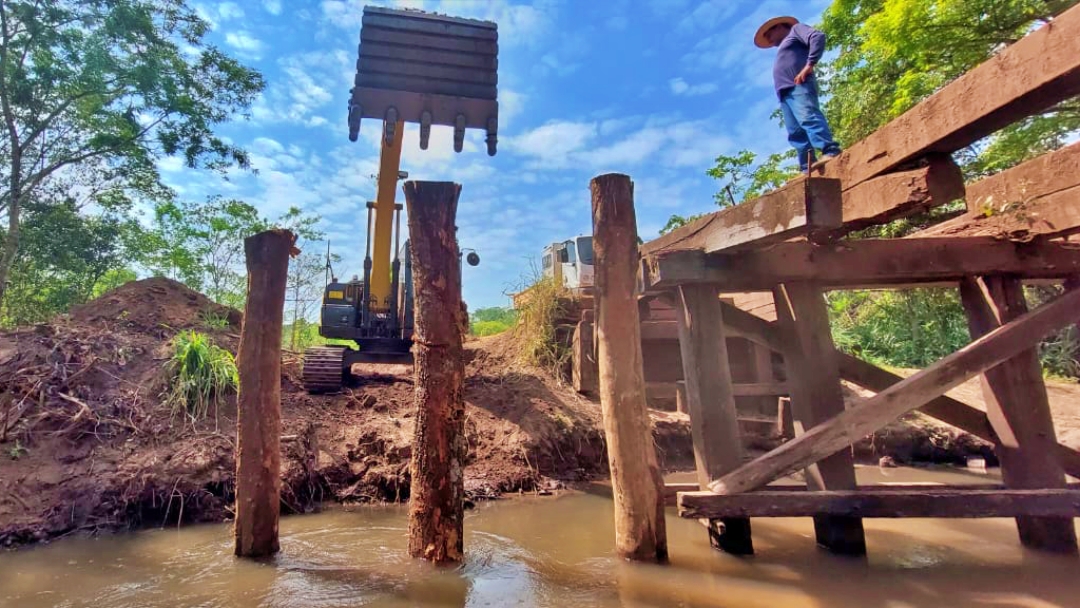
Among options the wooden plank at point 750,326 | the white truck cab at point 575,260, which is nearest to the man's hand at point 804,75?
the wooden plank at point 750,326

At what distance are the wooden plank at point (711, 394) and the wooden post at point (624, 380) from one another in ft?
1.46

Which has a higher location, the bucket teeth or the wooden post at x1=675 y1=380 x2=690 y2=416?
the bucket teeth

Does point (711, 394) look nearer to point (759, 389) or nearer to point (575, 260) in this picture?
point (759, 389)

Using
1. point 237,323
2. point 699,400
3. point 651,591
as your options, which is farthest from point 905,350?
point 237,323

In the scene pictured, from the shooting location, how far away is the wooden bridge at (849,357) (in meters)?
3.37

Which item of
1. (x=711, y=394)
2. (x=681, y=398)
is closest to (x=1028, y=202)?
(x=711, y=394)

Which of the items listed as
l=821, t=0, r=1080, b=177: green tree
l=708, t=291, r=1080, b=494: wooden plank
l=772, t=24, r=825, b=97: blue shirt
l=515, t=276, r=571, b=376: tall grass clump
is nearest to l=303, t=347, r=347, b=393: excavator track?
l=515, t=276, r=571, b=376: tall grass clump

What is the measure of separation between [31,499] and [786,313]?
6.78 metres

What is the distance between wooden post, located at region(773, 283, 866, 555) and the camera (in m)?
3.82

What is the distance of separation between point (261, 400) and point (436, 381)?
4.66 ft

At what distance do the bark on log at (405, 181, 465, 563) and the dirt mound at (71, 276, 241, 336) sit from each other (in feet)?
20.7

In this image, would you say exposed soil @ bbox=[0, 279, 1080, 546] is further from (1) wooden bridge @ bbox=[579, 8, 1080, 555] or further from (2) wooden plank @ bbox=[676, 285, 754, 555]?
(1) wooden bridge @ bbox=[579, 8, 1080, 555]

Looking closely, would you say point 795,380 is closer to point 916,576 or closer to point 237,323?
point 916,576

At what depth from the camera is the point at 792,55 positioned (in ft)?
14.3
